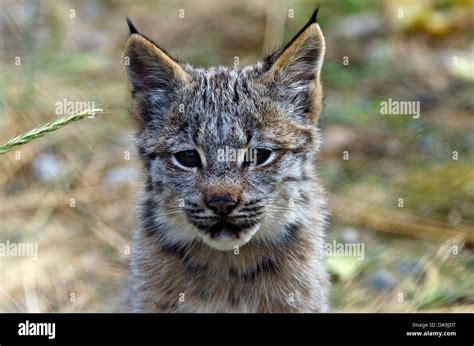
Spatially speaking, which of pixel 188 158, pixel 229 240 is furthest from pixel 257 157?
pixel 229 240

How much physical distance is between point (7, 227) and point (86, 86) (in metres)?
1.63

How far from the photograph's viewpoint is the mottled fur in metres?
5.25

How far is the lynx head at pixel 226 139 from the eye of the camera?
5.20m

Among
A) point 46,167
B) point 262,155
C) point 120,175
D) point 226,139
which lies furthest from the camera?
point 120,175

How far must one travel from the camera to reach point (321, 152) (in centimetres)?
794

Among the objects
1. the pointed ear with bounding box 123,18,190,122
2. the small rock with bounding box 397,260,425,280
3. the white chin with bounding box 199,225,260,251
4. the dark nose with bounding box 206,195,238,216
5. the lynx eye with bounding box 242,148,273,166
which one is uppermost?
the pointed ear with bounding box 123,18,190,122

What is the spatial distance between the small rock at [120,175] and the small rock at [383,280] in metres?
2.27

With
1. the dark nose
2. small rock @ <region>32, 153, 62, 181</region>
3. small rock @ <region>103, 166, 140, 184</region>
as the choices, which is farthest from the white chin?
small rock @ <region>32, 153, 62, 181</region>

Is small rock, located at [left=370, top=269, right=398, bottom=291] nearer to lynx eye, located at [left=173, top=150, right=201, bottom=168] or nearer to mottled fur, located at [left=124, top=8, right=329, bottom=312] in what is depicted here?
mottled fur, located at [left=124, top=8, right=329, bottom=312]

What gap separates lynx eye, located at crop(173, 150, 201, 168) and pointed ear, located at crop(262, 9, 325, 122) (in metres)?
0.66

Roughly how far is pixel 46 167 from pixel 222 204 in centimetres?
314

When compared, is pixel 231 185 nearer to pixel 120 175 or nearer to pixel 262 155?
pixel 262 155

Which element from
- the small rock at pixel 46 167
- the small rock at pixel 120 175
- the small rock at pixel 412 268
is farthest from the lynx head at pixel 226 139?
the small rock at pixel 46 167

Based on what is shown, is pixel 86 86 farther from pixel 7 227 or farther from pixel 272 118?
pixel 272 118
